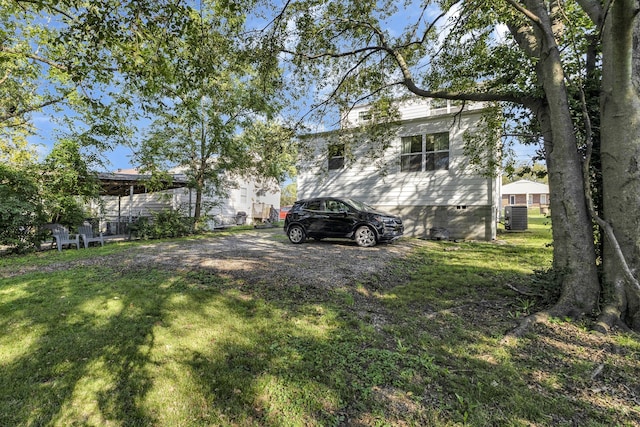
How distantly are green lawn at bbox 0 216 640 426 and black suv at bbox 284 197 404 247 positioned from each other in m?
4.41

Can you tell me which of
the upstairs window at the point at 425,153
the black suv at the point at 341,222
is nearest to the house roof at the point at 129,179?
the black suv at the point at 341,222

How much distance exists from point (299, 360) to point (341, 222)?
22.6 feet

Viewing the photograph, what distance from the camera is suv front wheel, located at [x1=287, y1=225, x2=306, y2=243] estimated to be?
10062 millimetres

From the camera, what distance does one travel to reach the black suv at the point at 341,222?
29.8 ft

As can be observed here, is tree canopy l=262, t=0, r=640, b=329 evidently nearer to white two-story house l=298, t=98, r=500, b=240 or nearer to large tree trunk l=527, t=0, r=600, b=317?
large tree trunk l=527, t=0, r=600, b=317

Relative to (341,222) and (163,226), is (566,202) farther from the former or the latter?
(163,226)

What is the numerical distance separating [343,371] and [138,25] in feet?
16.3

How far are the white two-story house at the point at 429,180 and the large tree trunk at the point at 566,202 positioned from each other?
6.43 meters

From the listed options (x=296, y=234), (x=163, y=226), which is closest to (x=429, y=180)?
(x=296, y=234)

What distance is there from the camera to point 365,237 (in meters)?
9.13

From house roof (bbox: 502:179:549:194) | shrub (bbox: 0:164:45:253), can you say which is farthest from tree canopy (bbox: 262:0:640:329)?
house roof (bbox: 502:179:549:194)

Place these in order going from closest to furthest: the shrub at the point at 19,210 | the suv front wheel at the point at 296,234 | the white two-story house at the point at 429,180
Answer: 1. the shrub at the point at 19,210
2. the suv front wheel at the point at 296,234
3. the white two-story house at the point at 429,180

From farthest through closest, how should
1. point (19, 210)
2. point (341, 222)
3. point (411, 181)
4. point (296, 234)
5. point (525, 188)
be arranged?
1. point (525, 188)
2. point (411, 181)
3. point (296, 234)
4. point (341, 222)
5. point (19, 210)

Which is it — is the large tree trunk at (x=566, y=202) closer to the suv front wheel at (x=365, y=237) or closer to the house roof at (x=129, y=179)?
the suv front wheel at (x=365, y=237)
